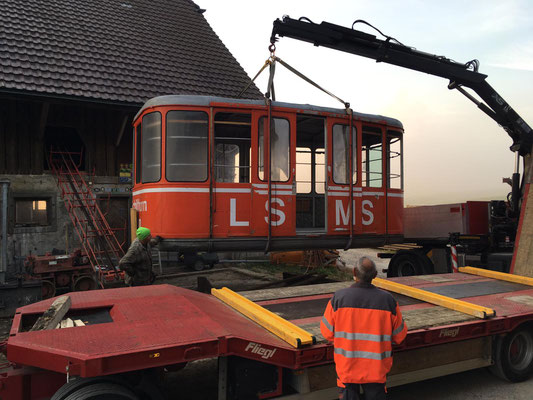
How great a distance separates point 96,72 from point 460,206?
33.0ft

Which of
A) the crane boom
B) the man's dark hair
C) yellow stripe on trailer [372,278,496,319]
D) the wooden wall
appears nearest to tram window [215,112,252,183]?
the crane boom

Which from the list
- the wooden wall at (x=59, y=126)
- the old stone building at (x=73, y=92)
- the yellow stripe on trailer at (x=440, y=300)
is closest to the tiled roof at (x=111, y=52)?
the old stone building at (x=73, y=92)

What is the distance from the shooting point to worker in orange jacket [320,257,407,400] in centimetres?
300

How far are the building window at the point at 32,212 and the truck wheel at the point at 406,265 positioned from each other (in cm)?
912

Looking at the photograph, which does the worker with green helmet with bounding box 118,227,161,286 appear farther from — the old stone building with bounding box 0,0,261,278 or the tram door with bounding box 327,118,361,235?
the old stone building with bounding box 0,0,261,278

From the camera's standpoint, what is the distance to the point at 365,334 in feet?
9.92

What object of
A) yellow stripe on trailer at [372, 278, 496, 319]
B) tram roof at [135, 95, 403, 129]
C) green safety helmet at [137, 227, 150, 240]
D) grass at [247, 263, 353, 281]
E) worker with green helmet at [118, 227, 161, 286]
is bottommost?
grass at [247, 263, 353, 281]

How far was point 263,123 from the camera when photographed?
21.8ft

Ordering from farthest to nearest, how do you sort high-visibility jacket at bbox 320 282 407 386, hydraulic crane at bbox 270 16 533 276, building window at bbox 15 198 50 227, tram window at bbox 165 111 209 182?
building window at bbox 15 198 50 227, hydraulic crane at bbox 270 16 533 276, tram window at bbox 165 111 209 182, high-visibility jacket at bbox 320 282 407 386

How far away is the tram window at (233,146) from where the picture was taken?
21.6 ft

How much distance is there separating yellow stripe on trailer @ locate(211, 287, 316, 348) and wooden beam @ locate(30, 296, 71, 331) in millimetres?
1701

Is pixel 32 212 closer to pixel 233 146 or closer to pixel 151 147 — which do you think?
pixel 151 147

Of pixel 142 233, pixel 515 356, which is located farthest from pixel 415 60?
pixel 142 233

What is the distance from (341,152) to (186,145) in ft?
8.61
